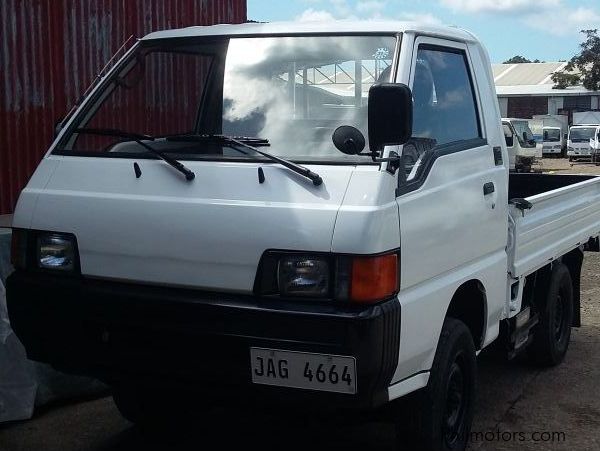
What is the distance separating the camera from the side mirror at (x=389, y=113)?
3.33m

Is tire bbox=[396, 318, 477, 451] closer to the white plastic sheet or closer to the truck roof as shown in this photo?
the truck roof

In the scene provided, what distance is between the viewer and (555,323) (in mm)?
6117

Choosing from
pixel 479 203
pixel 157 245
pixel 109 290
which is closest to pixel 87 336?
pixel 109 290

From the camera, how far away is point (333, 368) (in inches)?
126

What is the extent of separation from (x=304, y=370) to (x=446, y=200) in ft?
3.66

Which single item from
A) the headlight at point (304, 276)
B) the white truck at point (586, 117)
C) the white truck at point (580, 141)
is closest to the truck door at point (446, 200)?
the headlight at point (304, 276)

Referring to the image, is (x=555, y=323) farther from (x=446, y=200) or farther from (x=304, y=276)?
(x=304, y=276)

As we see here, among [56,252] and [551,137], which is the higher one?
[56,252]

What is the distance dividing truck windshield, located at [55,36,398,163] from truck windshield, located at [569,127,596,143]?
1389 inches

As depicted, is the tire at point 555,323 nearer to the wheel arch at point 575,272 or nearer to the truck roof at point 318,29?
the wheel arch at point 575,272

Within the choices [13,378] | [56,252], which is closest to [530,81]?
[13,378]

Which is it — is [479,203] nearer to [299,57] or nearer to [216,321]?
[299,57]

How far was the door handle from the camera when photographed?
4270 millimetres

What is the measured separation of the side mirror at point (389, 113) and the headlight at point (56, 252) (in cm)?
140
